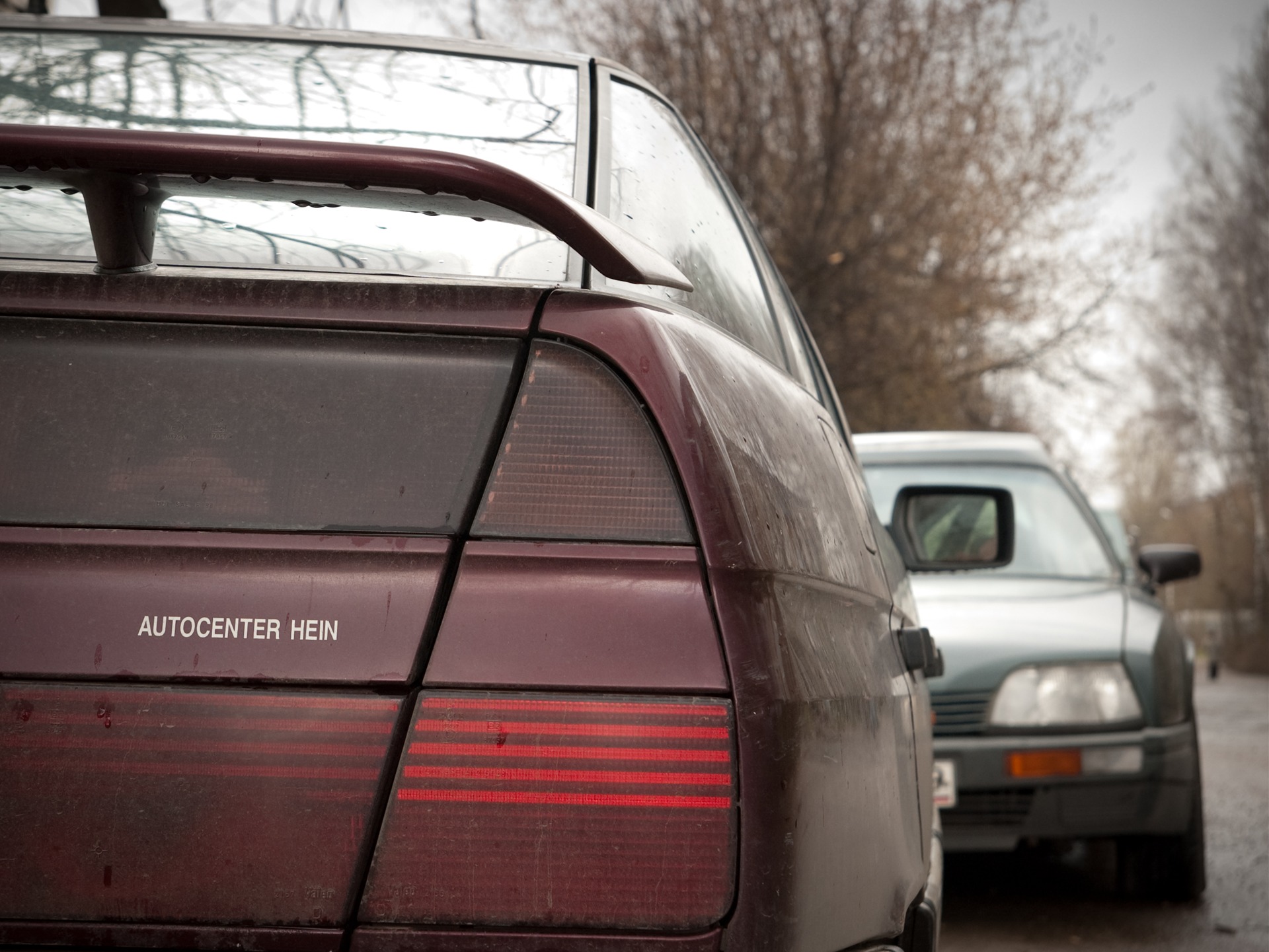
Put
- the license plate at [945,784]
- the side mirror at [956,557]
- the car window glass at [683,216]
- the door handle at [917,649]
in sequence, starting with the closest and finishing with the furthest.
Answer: the car window glass at [683,216], the door handle at [917,649], the side mirror at [956,557], the license plate at [945,784]

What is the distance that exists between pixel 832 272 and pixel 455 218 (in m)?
17.3

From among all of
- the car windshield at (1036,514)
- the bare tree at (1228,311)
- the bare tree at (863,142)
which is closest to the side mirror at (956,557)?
the car windshield at (1036,514)

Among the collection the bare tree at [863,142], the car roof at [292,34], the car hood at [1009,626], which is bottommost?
the car hood at [1009,626]

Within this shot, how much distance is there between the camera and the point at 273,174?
129 centimetres

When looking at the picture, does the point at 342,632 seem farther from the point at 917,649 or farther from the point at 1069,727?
the point at 1069,727

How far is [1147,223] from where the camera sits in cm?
2592

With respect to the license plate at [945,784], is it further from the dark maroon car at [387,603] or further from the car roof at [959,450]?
the dark maroon car at [387,603]

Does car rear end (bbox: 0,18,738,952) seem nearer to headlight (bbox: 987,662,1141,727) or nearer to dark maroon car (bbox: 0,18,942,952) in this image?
dark maroon car (bbox: 0,18,942,952)

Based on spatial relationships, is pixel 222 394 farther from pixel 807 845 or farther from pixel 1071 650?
pixel 1071 650

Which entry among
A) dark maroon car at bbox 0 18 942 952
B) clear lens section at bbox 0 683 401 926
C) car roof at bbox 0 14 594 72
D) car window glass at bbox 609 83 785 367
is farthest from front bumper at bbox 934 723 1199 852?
clear lens section at bbox 0 683 401 926

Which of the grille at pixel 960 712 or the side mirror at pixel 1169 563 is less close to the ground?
the side mirror at pixel 1169 563

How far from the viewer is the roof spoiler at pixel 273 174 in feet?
4.16

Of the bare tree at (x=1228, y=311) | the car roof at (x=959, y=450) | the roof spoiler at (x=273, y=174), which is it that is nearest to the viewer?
the roof spoiler at (x=273, y=174)

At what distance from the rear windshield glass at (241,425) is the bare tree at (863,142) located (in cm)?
1693
